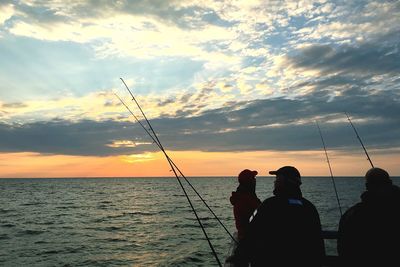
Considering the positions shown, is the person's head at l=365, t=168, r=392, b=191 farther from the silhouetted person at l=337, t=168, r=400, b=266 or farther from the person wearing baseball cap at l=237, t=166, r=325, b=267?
the person wearing baseball cap at l=237, t=166, r=325, b=267

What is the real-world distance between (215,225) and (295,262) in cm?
2874

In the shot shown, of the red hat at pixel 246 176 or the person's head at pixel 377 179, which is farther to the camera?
the red hat at pixel 246 176

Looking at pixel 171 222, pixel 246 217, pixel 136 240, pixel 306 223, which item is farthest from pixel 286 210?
pixel 171 222

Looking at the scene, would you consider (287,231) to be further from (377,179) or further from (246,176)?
(246,176)

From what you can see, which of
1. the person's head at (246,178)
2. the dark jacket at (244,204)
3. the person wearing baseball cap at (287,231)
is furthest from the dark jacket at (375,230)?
the person's head at (246,178)

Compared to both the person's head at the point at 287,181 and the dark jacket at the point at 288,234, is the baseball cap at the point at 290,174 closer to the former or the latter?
the person's head at the point at 287,181

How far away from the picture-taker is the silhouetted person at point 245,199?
5484mm

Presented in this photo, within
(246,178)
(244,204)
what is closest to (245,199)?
(244,204)

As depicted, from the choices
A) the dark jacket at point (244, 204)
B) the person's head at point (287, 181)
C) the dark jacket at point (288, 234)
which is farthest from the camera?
the dark jacket at point (244, 204)

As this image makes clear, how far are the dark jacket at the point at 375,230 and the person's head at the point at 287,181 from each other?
0.65 meters

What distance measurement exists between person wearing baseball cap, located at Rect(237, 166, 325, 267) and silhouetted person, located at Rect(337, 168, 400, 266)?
0.34 m

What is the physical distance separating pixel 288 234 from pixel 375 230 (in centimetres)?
86

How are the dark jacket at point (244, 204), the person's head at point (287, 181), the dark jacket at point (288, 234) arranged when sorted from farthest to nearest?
1. the dark jacket at point (244, 204)
2. the person's head at point (287, 181)
3. the dark jacket at point (288, 234)

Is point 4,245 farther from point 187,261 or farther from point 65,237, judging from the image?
point 187,261
